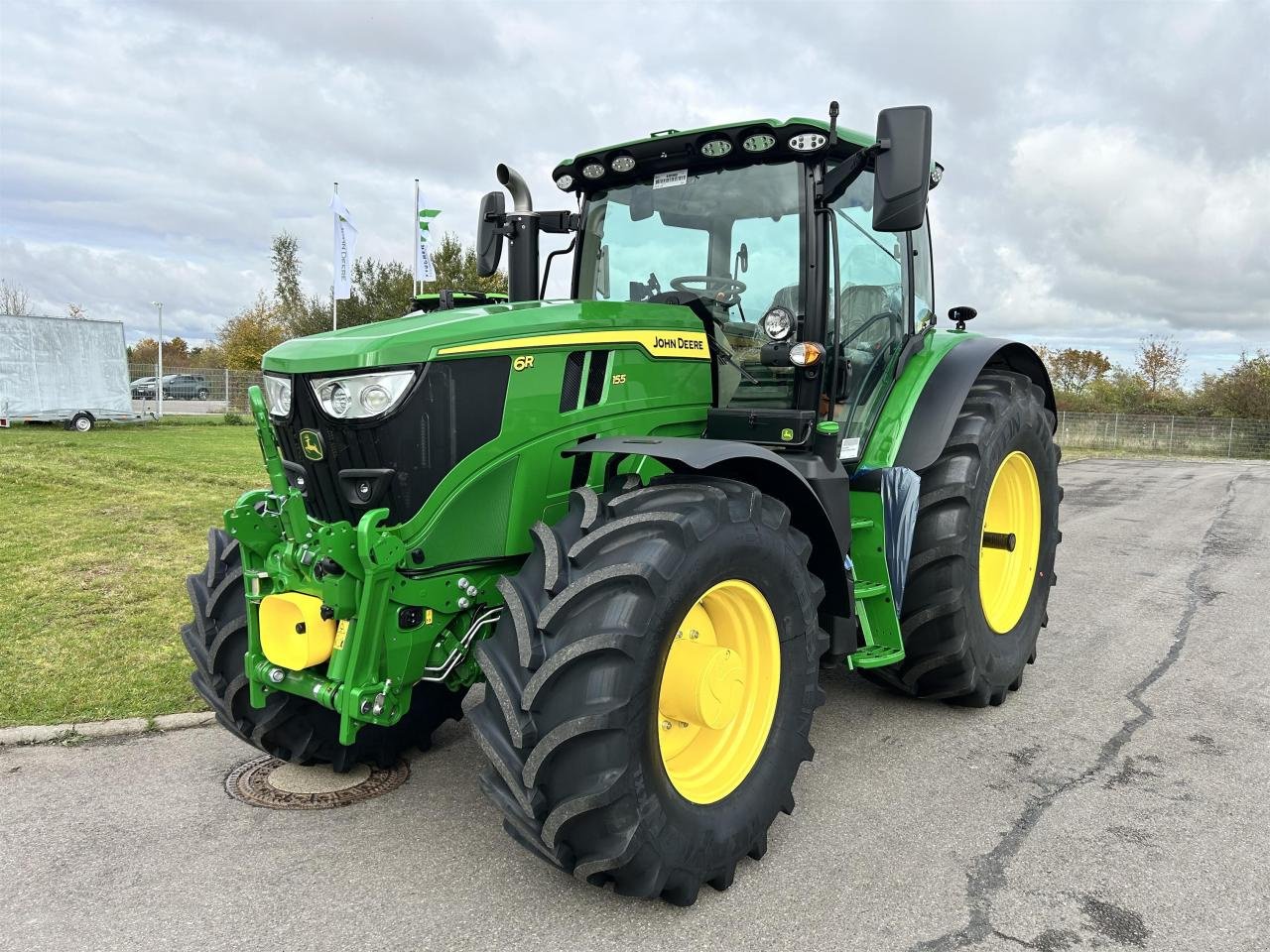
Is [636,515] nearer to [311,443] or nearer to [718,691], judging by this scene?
[718,691]

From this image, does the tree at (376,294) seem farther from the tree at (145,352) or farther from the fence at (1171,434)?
the fence at (1171,434)

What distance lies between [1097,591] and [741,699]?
5.10 meters

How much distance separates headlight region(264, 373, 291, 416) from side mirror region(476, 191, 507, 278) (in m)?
1.39

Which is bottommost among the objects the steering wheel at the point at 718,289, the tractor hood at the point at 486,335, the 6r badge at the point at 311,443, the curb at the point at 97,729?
the curb at the point at 97,729

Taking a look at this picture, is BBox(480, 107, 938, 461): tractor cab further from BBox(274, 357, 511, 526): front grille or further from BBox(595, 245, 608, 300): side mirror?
BBox(274, 357, 511, 526): front grille

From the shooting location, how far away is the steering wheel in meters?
3.89

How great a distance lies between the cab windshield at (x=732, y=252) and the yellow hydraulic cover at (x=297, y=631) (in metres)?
1.82

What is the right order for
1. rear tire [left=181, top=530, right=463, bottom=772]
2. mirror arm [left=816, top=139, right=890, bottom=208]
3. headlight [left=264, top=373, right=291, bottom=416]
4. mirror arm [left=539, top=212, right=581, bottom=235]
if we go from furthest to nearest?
mirror arm [left=539, top=212, right=581, bottom=235]
mirror arm [left=816, top=139, right=890, bottom=208]
rear tire [left=181, top=530, right=463, bottom=772]
headlight [left=264, top=373, right=291, bottom=416]

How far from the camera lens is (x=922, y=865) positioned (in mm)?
3027

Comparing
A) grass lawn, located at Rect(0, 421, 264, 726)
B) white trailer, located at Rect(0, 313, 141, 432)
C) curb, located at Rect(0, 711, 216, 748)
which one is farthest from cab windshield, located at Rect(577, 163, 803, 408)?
white trailer, located at Rect(0, 313, 141, 432)

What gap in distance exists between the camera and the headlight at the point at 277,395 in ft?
10.1

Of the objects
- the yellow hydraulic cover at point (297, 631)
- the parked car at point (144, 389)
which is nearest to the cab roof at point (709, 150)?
the yellow hydraulic cover at point (297, 631)

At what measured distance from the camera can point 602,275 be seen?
4.27 metres

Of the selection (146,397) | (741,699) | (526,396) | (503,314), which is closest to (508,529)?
(526,396)
